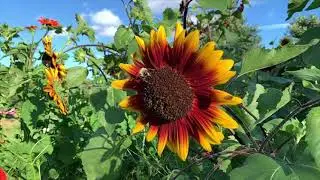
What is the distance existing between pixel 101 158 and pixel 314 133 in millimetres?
582

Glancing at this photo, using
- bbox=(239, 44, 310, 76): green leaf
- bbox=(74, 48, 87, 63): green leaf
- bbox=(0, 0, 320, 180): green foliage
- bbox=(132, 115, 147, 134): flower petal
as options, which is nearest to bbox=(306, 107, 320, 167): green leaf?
bbox=(0, 0, 320, 180): green foliage

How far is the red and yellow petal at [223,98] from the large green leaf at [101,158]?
314 millimetres

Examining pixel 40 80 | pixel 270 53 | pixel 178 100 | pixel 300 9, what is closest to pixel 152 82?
pixel 178 100

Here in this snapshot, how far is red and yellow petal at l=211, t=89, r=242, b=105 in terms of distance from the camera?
1029 mm

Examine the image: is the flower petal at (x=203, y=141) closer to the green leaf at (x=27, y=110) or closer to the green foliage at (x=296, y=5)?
the green foliage at (x=296, y=5)

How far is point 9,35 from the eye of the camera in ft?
11.3

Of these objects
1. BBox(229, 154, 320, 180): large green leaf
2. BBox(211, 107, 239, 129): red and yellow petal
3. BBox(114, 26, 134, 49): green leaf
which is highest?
BBox(114, 26, 134, 49): green leaf

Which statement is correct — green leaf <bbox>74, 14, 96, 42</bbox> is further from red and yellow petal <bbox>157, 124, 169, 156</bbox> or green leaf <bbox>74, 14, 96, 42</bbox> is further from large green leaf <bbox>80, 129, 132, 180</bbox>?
red and yellow petal <bbox>157, 124, 169, 156</bbox>

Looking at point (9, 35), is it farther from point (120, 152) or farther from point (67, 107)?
point (120, 152)

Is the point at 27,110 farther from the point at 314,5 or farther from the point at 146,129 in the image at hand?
the point at 314,5

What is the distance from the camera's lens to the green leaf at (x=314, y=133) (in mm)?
796

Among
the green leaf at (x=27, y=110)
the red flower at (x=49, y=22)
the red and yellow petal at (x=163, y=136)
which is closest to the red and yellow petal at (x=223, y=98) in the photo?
the red and yellow petal at (x=163, y=136)

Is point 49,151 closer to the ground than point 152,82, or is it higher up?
closer to the ground

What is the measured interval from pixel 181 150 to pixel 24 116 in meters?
1.03
